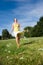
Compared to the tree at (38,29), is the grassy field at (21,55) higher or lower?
lower

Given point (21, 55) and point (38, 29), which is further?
point (38, 29)

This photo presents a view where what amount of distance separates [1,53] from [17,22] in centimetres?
280

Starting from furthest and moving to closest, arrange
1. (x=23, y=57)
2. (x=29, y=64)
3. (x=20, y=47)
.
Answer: (x=20, y=47), (x=23, y=57), (x=29, y=64)

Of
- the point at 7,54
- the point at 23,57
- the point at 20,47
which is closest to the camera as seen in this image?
the point at 23,57

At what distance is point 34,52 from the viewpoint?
16.6m

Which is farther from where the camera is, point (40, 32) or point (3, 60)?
point (40, 32)

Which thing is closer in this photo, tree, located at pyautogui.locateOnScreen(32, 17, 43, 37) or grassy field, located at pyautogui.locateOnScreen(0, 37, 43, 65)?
grassy field, located at pyautogui.locateOnScreen(0, 37, 43, 65)

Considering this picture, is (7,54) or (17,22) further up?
(17,22)

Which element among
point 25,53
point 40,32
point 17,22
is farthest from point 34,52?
point 40,32

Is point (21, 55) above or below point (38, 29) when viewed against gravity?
below

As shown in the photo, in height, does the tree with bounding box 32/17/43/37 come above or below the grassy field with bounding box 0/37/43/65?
above

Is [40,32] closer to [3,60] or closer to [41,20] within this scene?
[41,20]

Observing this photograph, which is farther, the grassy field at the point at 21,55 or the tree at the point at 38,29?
the tree at the point at 38,29

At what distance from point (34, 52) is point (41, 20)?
289 ft
